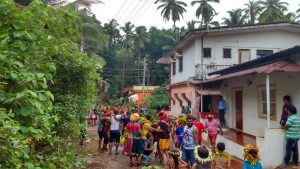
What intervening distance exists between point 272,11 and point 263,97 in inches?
1475

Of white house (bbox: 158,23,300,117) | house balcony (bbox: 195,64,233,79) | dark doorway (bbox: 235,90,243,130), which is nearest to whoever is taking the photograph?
dark doorway (bbox: 235,90,243,130)

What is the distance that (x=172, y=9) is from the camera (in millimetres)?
44156

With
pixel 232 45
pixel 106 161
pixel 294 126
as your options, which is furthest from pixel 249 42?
pixel 106 161

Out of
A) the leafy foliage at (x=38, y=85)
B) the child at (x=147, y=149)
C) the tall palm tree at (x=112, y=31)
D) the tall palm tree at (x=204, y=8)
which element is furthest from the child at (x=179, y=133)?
the tall palm tree at (x=112, y=31)

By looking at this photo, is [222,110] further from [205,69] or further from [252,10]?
[252,10]

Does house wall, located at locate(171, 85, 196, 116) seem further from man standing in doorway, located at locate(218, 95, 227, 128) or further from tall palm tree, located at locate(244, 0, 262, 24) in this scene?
tall palm tree, located at locate(244, 0, 262, 24)

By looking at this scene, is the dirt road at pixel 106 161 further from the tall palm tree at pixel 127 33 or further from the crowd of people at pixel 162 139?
the tall palm tree at pixel 127 33

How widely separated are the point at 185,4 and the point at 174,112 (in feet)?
80.3

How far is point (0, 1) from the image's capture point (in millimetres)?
3434

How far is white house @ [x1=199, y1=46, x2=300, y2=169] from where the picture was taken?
8703 mm

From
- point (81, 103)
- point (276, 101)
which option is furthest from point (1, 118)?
point (276, 101)

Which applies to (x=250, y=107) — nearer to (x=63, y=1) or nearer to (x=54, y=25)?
(x=63, y=1)

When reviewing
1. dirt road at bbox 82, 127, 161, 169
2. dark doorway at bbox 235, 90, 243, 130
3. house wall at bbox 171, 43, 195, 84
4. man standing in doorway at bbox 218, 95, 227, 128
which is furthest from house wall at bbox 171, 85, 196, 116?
dirt road at bbox 82, 127, 161, 169

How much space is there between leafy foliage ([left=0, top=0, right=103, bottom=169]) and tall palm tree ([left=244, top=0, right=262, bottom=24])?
4688 cm
